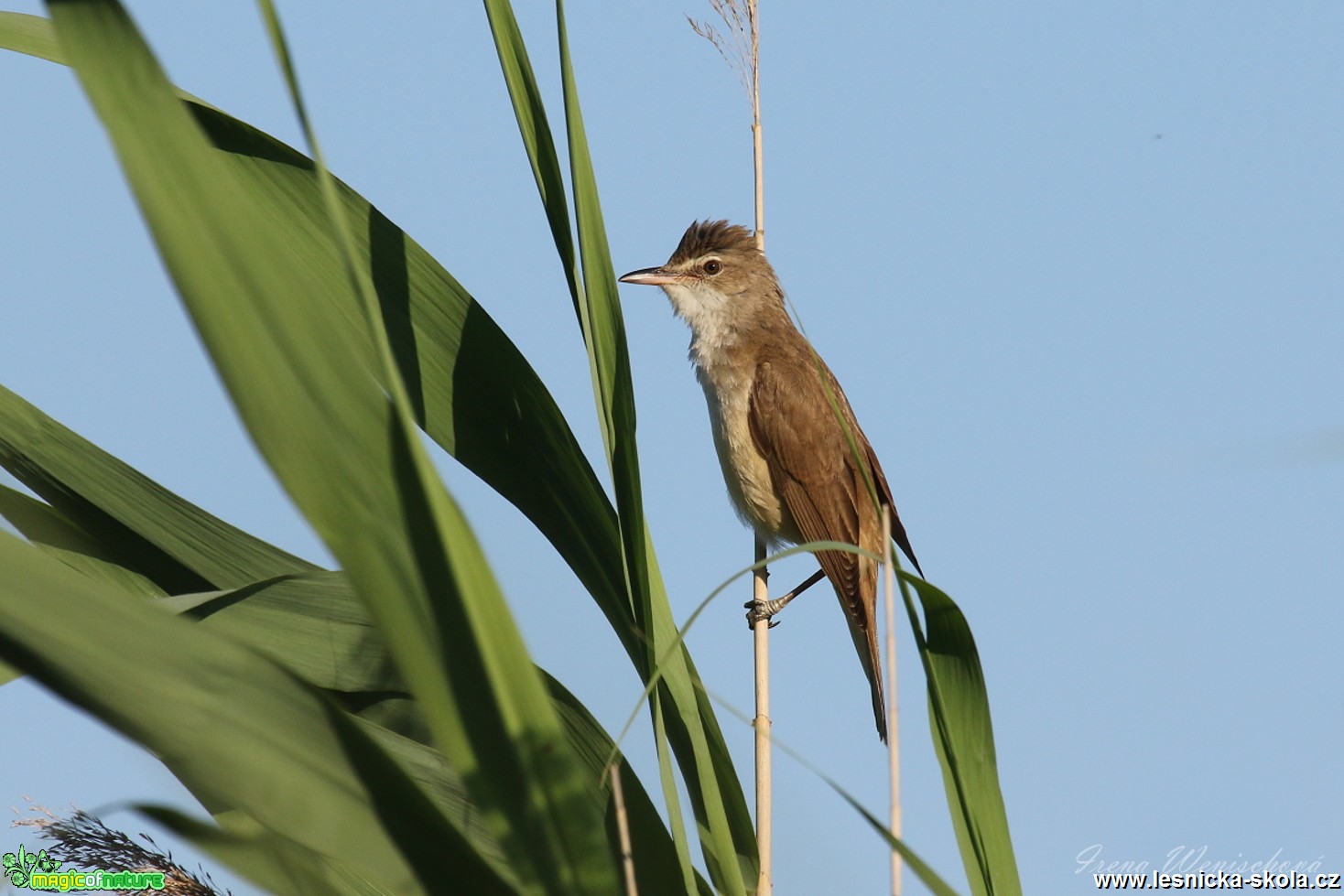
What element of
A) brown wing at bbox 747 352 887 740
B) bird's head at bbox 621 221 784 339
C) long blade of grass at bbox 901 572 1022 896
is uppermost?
bird's head at bbox 621 221 784 339

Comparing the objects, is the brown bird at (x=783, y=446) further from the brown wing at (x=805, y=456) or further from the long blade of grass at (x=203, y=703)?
the long blade of grass at (x=203, y=703)

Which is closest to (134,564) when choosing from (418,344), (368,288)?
(418,344)

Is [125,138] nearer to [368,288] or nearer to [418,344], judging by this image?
[368,288]

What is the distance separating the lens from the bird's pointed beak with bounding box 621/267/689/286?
179 inches


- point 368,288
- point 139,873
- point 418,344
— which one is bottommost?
point 139,873

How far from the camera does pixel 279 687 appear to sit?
95 centimetres

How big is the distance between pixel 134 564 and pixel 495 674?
120cm

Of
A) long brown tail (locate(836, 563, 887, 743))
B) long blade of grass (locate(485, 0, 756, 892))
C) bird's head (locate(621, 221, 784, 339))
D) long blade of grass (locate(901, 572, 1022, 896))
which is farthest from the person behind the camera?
bird's head (locate(621, 221, 784, 339))

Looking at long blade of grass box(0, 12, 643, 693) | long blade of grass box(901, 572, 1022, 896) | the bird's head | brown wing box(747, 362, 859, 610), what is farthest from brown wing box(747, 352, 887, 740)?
long blade of grass box(901, 572, 1022, 896)

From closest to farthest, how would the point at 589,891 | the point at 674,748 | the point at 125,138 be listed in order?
the point at 125,138, the point at 589,891, the point at 674,748

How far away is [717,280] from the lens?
15.0 feet

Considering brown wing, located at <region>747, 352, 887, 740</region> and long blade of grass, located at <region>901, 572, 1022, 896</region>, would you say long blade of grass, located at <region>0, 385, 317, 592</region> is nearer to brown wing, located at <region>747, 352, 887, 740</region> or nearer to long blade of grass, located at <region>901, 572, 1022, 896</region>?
long blade of grass, located at <region>901, 572, 1022, 896</region>

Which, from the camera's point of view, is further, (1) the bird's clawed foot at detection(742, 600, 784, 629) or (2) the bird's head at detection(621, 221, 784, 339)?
(2) the bird's head at detection(621, 221, 784, 339)

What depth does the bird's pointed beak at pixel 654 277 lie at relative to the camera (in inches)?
179
